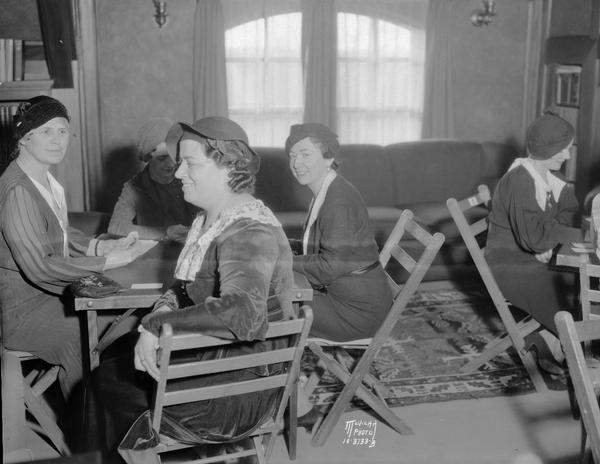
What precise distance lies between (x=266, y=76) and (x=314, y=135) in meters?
3.17

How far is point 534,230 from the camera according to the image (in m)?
3.18

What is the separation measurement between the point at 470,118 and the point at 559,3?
1178 millimetres

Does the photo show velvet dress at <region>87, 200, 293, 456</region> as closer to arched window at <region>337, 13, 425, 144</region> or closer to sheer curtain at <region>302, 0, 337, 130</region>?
sheer curtain at <region>302, 0, 337, 130</region>

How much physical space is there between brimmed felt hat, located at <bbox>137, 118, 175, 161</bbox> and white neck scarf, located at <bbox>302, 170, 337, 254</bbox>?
0.97 metres

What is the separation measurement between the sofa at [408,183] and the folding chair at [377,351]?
1.88 meters

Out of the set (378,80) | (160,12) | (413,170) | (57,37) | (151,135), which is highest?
(160,12)

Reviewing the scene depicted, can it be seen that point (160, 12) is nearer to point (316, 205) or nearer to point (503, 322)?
point (316, 205)

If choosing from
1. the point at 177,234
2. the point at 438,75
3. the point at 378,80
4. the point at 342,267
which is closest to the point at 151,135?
the point at 177,234

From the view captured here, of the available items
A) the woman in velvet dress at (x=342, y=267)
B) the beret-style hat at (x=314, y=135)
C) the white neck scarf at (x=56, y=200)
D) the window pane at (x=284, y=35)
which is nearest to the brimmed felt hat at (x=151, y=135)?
the beret-style hat at (x=314, y=135)

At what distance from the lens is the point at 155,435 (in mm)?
1840

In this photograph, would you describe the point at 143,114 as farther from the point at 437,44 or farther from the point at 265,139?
the point at 437,44

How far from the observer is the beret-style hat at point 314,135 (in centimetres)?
295

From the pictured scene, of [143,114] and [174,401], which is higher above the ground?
[143,114]

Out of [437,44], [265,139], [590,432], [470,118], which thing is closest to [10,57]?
[265,139]
